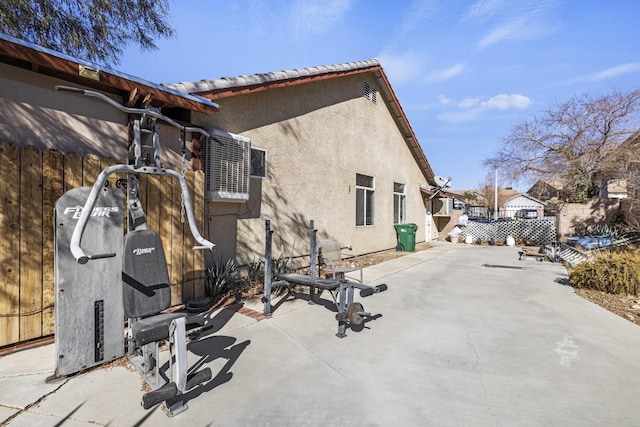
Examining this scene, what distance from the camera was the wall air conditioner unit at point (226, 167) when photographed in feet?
17.2

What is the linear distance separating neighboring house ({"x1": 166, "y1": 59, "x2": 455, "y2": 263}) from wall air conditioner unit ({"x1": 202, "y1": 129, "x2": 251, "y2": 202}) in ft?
0.06

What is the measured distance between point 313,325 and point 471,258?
850 cm

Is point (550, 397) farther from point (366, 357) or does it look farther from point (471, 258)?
point (471, 258)

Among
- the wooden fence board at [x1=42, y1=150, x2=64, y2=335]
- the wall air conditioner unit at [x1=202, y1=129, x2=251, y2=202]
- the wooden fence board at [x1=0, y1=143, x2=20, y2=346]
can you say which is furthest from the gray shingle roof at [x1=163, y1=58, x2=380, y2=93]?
the wooden fence board at [x1=0, y1=143, x2=20, y2=346]

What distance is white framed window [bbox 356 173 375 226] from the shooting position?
1016 cm

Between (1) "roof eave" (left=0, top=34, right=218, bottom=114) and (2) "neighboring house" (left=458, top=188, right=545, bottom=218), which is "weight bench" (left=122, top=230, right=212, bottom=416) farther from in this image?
(2) "neighboring house" (left=458, top=188, right=545, bottom=218)

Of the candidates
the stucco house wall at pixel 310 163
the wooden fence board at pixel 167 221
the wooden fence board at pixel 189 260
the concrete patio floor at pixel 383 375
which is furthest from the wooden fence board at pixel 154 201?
the concrete patio floor at pixel 383 375

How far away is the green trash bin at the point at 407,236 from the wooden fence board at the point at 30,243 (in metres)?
10.8

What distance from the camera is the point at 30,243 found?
129 inches

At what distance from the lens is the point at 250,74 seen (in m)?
6.15

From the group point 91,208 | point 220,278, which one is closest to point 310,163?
point 220,278

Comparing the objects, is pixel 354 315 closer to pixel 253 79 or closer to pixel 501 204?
pixel 253 79

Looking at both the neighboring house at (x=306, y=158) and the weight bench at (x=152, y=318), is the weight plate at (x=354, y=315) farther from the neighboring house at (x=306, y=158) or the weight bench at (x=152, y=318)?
the neighboring house at (x=306, y=158)

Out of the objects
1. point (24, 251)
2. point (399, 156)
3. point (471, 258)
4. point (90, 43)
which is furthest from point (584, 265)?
point (90, 43)
